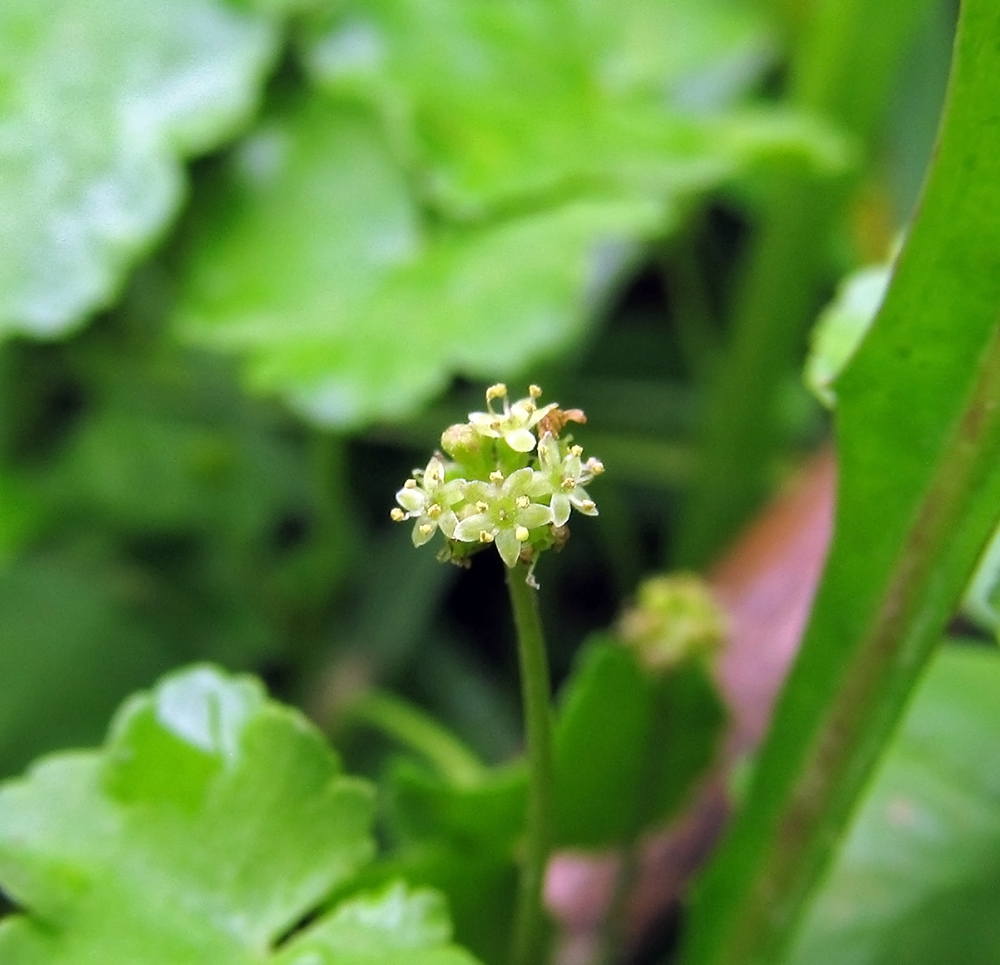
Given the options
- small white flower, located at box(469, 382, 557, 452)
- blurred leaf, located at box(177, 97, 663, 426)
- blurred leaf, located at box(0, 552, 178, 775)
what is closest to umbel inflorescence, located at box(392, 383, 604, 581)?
small white flower, located at box(469, 382, 557, 452)

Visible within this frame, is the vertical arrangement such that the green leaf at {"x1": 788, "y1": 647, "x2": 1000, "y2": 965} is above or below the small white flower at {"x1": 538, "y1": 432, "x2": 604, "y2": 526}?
below

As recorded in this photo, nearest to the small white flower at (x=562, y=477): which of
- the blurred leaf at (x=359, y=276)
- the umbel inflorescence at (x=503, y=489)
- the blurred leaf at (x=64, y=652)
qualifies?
the umbel inflorescence at (x=503, y=489)

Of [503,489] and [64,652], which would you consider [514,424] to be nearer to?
[503,489]

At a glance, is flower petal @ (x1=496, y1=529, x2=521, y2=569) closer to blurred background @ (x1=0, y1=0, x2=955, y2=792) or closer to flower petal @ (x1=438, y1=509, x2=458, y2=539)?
flower petal @ (x1=438, y1=509, x2=458, y2=539)

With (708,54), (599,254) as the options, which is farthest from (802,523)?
(708,54)

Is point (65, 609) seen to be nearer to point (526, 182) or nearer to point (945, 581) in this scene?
point (526, 182)

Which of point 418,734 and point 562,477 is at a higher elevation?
point 562,477

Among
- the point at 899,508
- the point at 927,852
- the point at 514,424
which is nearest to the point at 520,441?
the point at 514,424
